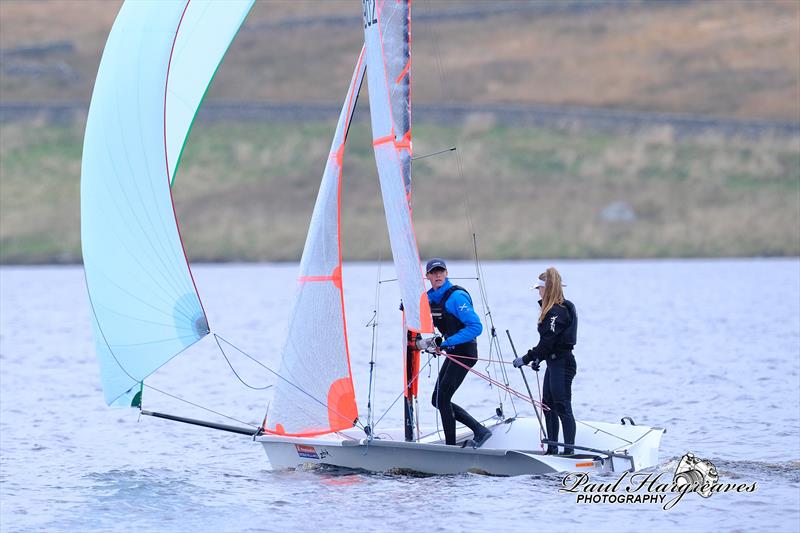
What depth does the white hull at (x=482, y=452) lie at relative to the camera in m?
13.5

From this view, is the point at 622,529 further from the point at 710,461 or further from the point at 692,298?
the point at 692,298

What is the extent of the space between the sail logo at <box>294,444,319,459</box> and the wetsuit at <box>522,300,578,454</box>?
250 cm

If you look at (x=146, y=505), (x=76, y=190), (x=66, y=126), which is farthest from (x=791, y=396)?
(x=66, y=126)

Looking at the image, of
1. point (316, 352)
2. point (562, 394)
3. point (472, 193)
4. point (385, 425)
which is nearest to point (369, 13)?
point (316, 352)

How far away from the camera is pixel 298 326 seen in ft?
47.1


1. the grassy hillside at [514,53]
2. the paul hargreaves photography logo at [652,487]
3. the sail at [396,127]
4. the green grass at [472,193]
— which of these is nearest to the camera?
the paul hargreaves photography logo at [652,487]

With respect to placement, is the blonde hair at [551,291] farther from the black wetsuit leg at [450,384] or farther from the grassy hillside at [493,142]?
the grassy hillside at [493,142]

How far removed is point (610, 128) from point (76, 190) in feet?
94.5

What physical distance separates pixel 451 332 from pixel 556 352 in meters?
1.11

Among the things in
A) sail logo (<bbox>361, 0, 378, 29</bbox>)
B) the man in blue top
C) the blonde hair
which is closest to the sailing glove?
the man in blue top

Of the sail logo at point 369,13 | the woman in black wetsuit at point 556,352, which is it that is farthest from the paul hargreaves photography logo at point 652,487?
the sail logo at point 369,13

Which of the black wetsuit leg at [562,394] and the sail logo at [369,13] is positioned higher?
the sail logo at [369,13]

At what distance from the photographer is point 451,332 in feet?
45.1

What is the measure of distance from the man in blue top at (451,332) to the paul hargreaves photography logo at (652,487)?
1.44m
